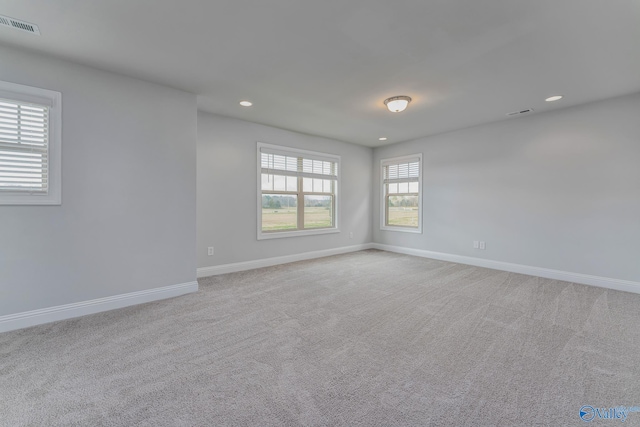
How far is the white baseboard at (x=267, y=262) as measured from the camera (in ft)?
14.0

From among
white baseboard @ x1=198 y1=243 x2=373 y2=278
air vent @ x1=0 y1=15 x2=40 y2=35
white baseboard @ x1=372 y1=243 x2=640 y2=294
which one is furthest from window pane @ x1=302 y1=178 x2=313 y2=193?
air vent @ x1=0 y1=15 x2=40 y2=35

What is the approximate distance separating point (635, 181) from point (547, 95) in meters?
1.62

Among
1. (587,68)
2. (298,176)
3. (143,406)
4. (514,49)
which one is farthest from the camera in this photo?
(298,176)

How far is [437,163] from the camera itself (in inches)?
218

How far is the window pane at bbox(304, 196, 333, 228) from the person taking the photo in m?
5.65

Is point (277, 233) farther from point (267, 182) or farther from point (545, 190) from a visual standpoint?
point (545, 190)

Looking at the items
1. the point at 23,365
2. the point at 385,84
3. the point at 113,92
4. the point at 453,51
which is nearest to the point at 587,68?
the point at 453,51

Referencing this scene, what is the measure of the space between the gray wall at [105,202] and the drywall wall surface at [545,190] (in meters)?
4.71

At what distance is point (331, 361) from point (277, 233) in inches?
130

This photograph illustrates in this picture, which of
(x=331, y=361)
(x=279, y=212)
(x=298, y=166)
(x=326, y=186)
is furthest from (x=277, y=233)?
(x=331, y=361)

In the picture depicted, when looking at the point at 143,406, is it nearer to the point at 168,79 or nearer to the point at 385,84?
the point at 168,79

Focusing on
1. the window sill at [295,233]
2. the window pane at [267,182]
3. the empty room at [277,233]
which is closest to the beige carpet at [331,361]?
the empty room at [277,233]

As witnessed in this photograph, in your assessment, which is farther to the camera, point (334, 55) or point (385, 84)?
point (385, 84)

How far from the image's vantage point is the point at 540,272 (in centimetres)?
424
